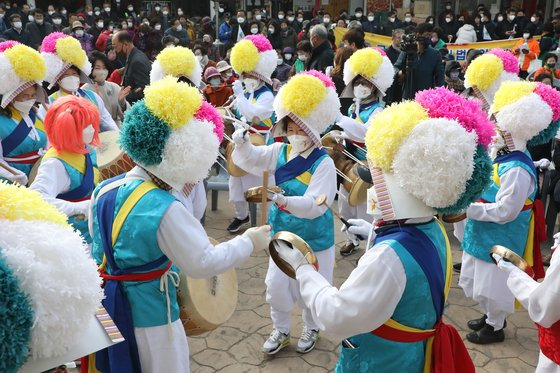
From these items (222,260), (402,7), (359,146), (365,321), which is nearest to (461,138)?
(365,321)

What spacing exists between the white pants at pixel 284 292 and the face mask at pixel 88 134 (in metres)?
1.60

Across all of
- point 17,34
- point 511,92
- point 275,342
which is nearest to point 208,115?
point 275,342

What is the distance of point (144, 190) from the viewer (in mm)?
2486

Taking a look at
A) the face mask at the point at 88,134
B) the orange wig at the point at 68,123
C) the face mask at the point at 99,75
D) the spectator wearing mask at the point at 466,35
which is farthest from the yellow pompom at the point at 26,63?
the spectator wearing mask at the point at 466,35

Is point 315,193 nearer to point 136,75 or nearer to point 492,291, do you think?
point 492,291

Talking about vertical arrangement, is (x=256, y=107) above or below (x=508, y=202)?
above

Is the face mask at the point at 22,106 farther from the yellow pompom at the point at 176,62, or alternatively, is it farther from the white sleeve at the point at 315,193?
the white sleeve at the point at 315,193

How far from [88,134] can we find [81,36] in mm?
10387

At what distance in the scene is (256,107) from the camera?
643 centimetres

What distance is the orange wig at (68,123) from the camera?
11.5 feet

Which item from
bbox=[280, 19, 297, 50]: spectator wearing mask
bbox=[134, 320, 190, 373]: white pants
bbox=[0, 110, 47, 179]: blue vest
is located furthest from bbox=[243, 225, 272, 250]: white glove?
bbox=[280, 19, 297, 50]: spectator wearing mask

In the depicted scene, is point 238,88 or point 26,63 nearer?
point 26,63

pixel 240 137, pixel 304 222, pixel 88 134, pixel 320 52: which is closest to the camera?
pixel 88 134

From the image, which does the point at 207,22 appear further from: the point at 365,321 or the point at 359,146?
the point at 365,321
